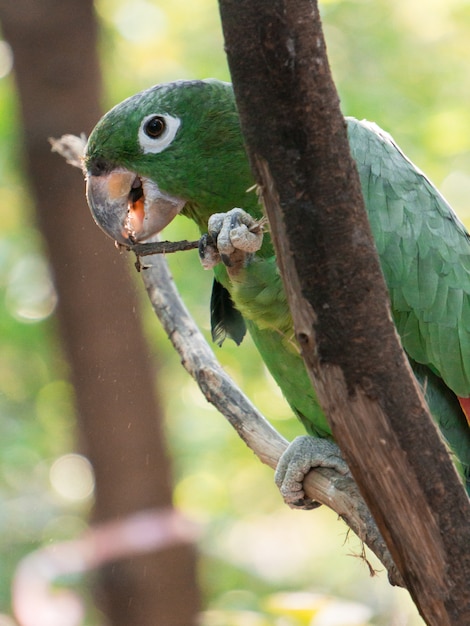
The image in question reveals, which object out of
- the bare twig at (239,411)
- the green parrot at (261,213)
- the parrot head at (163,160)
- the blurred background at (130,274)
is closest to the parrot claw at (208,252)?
the green parrot at (261,213)

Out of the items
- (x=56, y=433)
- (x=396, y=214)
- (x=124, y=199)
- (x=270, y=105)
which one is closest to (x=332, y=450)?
(x=396, y=214)

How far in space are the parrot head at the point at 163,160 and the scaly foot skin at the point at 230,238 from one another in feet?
1.37

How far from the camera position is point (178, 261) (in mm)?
4668

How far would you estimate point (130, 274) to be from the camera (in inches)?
173

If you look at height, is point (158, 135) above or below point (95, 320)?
below

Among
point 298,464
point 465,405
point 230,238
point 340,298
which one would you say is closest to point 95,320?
point 298,464

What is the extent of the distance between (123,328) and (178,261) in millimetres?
597

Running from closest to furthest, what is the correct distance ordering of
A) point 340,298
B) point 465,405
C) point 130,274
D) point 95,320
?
Answer: point 340,298 → point 465,405 → point 95,320 → point 130,274

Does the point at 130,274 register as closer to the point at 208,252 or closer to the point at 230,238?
the point at 208,252

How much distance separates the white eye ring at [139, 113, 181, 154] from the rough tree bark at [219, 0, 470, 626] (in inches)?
36.0

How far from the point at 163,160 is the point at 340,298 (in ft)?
3.28

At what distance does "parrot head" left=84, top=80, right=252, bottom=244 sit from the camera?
221cm

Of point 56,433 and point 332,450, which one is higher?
point 56,433

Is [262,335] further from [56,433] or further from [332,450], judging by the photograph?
[56,433]
